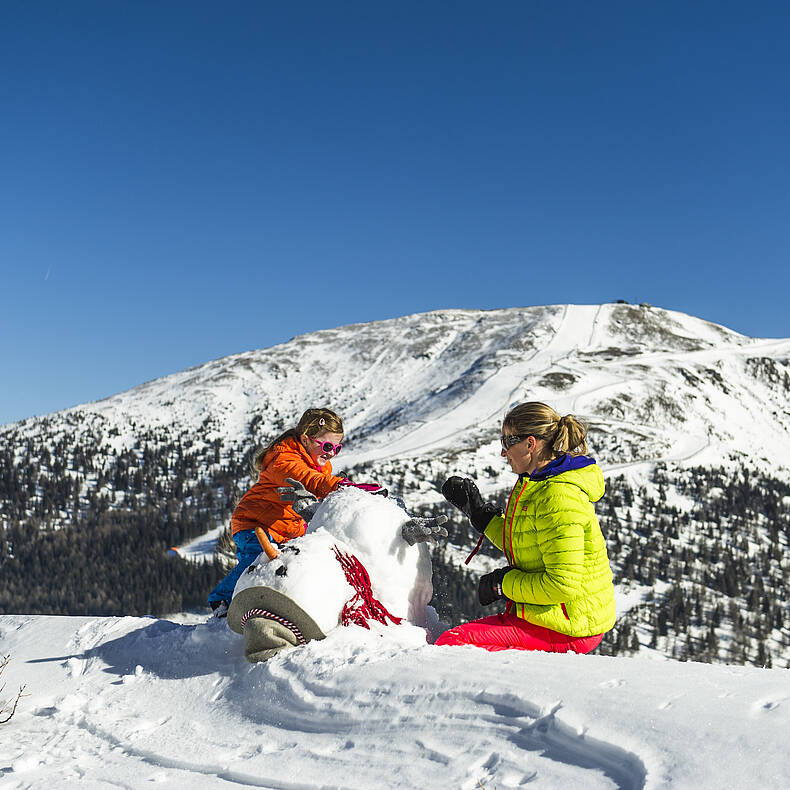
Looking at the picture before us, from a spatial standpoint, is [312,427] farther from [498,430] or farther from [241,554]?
[498,430]

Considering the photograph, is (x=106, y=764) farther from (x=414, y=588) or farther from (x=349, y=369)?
(x=349, y=369)

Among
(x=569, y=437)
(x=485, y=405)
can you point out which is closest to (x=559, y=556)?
(x=569, y=437)

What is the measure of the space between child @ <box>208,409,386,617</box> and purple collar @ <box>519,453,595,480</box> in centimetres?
203

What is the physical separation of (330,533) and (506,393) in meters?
50.2

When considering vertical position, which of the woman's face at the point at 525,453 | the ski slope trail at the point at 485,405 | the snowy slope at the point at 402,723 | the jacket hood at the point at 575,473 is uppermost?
the ski slope trail at the point at 485,405

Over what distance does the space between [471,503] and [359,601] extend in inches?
42.9

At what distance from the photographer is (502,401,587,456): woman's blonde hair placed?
4.42 m

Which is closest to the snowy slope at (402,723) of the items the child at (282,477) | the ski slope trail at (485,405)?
the child at (282,477)

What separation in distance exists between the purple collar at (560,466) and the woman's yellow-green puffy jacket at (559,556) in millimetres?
28

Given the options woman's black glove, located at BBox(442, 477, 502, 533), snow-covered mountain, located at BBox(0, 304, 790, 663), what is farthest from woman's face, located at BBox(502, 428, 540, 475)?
snow-covered mountain, located at BBox(0, 304, 790, 663)

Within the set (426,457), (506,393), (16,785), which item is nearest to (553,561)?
(16,785)

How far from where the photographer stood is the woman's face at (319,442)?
5797 millimetres

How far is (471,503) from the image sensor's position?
4.84 m

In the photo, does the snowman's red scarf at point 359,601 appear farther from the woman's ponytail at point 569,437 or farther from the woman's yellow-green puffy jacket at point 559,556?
the woman's ponytail at point 569,437
